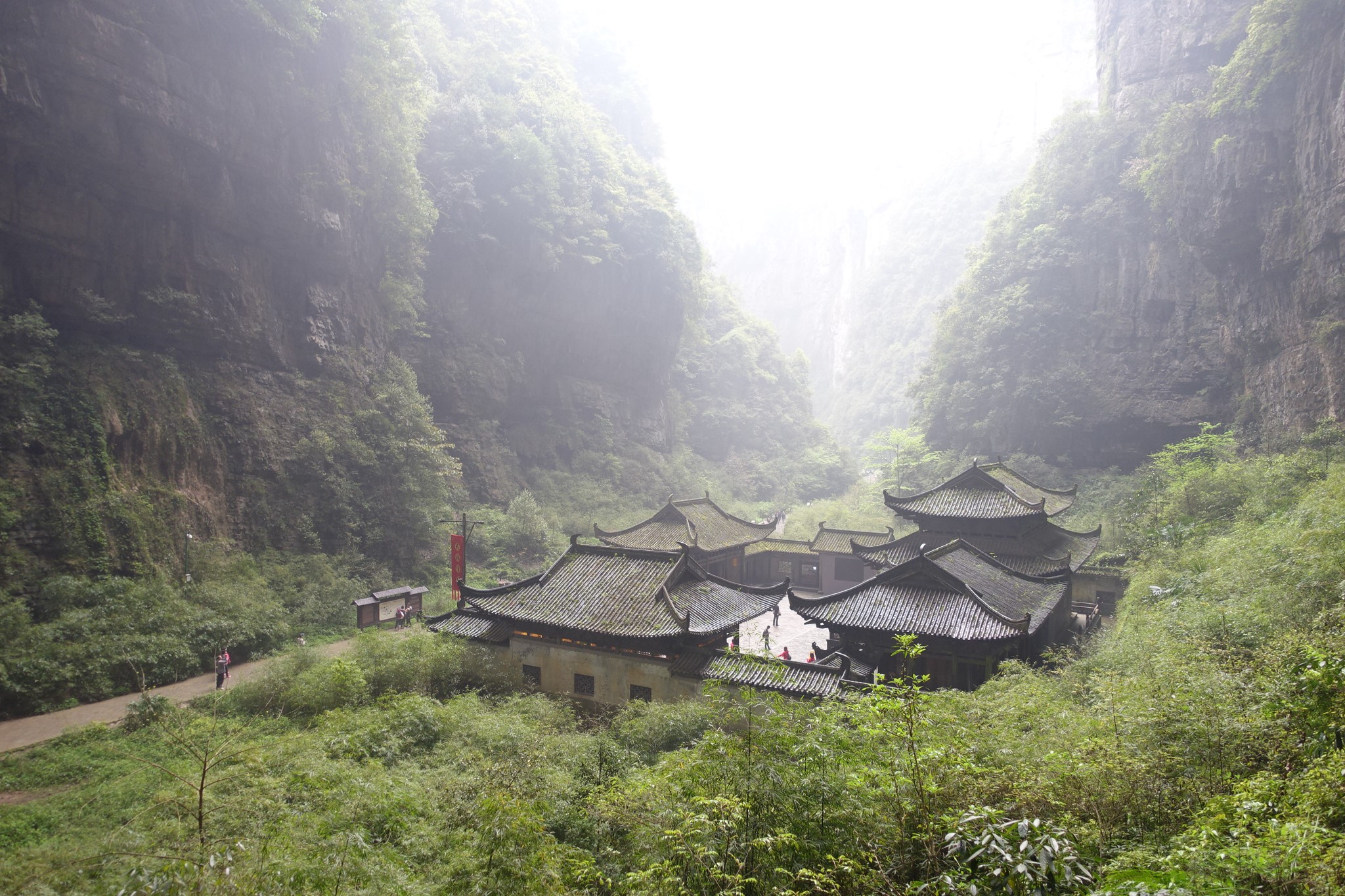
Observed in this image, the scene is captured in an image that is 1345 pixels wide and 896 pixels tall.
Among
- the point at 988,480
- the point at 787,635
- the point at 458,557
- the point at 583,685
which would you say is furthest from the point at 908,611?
the point at 458,557

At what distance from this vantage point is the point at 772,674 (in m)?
11.9

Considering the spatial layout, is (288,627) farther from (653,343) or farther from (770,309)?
(770,309)

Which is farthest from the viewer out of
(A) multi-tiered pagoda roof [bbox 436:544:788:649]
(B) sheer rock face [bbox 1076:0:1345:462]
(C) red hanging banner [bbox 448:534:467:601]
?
(B) sheer rock face [bbox 1076:0:1345:462]

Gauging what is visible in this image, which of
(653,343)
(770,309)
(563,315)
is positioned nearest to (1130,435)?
(653,343)

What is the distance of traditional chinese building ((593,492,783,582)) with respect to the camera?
27047 mm

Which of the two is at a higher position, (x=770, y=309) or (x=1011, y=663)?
(x=770, y=309)

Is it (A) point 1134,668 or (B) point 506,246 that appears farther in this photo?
(B) point 506,246

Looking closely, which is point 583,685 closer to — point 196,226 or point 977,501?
point 977,501

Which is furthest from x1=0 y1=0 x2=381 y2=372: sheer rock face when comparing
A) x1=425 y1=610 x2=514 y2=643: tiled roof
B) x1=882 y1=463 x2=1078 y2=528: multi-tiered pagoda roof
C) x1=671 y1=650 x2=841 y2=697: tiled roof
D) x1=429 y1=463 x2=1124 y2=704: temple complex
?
x1=882 y1=463 x2=1078 y2=528: multi-tiered pagoda roof

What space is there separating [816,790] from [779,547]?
27.8 meters

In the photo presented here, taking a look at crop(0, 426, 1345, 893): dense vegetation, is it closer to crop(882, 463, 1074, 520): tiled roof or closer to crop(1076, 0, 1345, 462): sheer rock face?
crop(882, 463, 1074, 520): tiled roof

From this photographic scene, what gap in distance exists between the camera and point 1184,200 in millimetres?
33281

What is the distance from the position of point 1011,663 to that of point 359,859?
10885 mm

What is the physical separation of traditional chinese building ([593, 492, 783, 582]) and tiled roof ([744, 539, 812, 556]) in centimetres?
71
